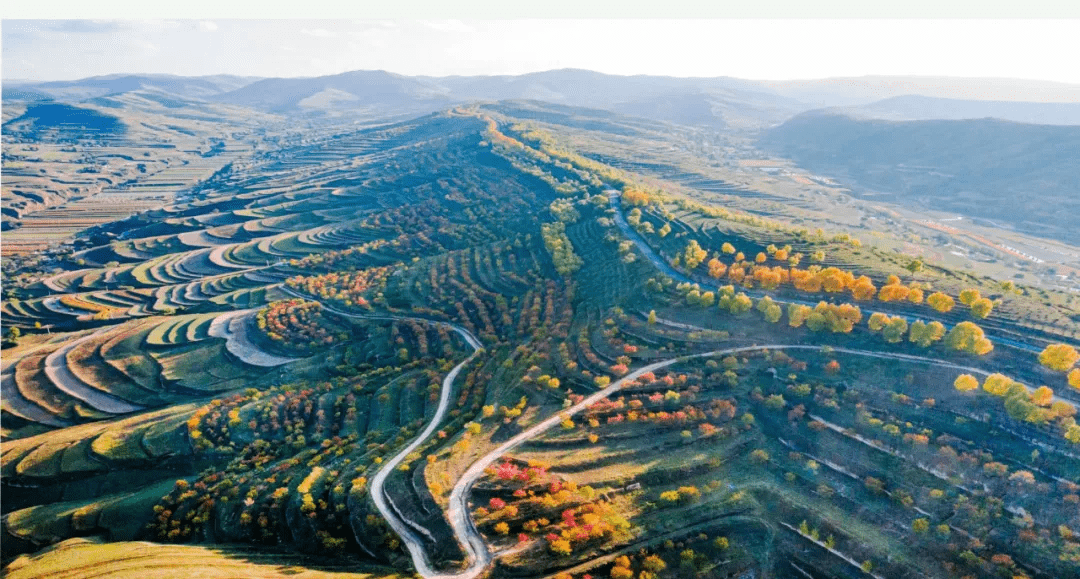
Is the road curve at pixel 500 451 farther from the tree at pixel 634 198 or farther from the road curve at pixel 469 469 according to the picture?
the tree at pixel 634 198

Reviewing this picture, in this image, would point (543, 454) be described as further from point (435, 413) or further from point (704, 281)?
point (704, 281)

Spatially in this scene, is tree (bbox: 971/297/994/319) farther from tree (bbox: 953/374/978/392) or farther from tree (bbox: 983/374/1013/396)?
tree (bbox: 953/374/978/392)

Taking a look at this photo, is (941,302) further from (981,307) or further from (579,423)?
(579,423)

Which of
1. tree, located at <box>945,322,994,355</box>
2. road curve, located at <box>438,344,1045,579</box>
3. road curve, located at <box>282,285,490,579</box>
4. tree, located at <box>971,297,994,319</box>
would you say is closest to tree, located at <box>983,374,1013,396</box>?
road curve, located at <box>438,344,1045,579</box>

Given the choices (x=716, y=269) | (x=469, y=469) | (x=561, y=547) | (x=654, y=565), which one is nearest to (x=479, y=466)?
(x=469, y=469)

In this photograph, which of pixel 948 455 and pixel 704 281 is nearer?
pixel 948 455

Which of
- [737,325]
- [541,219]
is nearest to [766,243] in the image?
[737,325]
